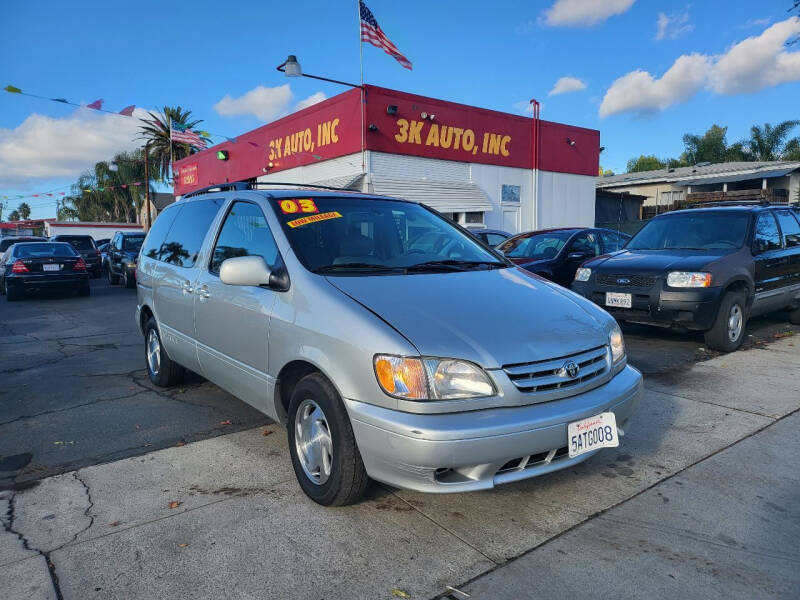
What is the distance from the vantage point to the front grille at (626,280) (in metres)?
6.20

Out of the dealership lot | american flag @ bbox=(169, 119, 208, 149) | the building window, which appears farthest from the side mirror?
the building window

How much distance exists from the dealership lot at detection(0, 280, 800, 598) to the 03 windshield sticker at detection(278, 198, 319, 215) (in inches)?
62.4

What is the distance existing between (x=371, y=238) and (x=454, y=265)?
57 cm

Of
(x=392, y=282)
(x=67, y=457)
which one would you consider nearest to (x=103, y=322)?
(x=67, y=457)

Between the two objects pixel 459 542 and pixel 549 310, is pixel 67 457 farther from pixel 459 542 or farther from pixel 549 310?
pixel 549 310

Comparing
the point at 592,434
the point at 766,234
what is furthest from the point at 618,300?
the point at 592,434

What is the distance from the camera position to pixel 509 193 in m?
19.4

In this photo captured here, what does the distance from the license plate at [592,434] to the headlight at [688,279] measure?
3824mm

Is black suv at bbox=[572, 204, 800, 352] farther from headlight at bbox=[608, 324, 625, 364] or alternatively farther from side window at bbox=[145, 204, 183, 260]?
side window at bbox=[145, 204, 183, 260]

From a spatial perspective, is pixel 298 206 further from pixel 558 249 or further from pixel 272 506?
pixel 558 249

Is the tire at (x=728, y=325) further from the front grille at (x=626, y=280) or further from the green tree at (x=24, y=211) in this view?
the green tree at (x=24, y=211)

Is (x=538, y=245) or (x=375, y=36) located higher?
(x=375, y=36)

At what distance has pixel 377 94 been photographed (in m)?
15.4

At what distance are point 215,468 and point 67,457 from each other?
3.45 ft
